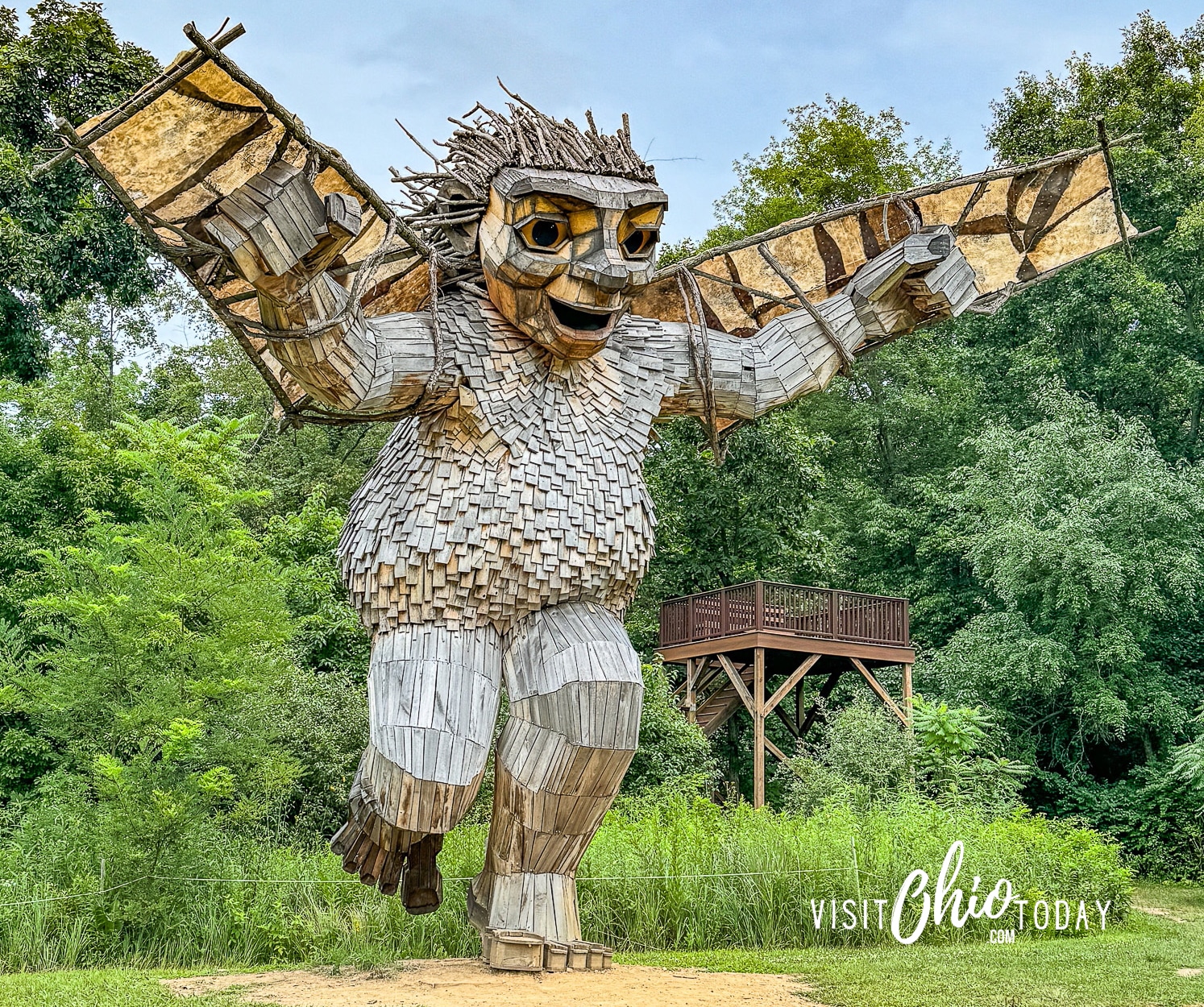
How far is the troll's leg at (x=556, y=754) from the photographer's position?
465 cm

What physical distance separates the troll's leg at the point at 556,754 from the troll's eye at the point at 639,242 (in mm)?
1221

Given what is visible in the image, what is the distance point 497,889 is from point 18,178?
926cm

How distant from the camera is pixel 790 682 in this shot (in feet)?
50.4

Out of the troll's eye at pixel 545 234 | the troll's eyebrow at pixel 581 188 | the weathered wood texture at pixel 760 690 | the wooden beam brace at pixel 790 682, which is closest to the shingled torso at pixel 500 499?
the troll's eye at pixel 545 234

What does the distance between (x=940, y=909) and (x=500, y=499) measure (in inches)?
133

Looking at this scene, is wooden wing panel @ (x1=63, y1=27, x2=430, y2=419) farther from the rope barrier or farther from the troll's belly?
the rope barrier

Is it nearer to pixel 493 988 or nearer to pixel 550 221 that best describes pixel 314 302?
pixel 550 221

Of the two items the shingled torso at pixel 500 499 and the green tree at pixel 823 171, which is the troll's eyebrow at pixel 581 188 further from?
the green tree at pixel 823 171

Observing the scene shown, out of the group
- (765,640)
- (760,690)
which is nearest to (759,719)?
(760,690)

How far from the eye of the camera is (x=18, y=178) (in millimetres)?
11852

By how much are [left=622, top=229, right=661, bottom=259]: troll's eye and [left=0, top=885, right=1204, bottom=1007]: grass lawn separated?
8.57ft

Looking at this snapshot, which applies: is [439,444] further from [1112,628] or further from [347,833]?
[1112,628]

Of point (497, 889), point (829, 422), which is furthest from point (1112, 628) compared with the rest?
point (497, 889)

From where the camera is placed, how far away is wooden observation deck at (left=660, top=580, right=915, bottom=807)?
598 inches
